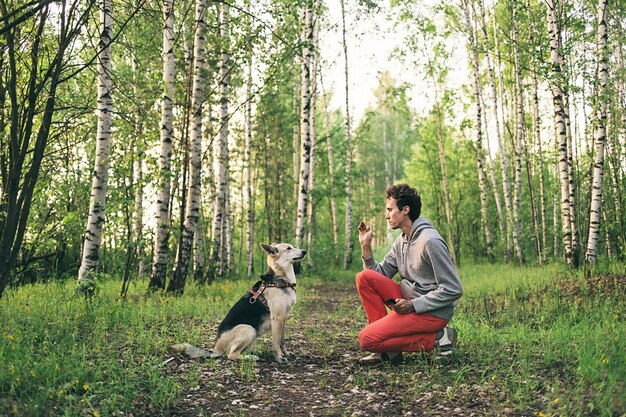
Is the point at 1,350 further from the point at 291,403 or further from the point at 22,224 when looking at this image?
the point at 291,403

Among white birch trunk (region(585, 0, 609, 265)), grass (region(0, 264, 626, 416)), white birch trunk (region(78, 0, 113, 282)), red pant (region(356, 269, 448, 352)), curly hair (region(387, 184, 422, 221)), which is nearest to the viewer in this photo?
grass (region(0, 264, 626, 416))

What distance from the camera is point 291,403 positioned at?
5.39m

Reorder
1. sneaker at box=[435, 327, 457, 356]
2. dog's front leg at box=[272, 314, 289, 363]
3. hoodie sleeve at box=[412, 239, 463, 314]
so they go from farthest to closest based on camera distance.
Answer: dog's front leg at box=[272, 314, 289, 363]
sneaker at box=[435, 327, 457, 356]
hoodie sleeve at box=[412, 239, 463, 314]

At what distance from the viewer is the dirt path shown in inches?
201

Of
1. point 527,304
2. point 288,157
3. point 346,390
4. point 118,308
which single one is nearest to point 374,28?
point 288,157

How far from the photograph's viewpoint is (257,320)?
6.91 m

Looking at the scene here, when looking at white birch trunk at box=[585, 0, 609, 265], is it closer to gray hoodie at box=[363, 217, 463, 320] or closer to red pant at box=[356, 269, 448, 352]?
gray hoodie at box=[363, 217, 463, 320]

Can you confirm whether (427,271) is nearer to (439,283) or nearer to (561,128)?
(439,283)

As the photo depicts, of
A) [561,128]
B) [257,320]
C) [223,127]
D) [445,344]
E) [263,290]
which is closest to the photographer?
[445,344]

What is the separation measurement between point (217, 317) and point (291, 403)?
475cm

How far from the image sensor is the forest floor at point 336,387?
16.7 feet

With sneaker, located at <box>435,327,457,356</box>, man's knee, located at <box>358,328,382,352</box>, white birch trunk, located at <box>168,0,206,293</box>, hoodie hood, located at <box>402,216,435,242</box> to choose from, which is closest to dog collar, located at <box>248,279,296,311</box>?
man's knee, located at <box>358,328,382,352</box>

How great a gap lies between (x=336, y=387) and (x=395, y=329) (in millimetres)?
1033

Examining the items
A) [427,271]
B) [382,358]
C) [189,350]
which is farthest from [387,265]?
[189,350]
